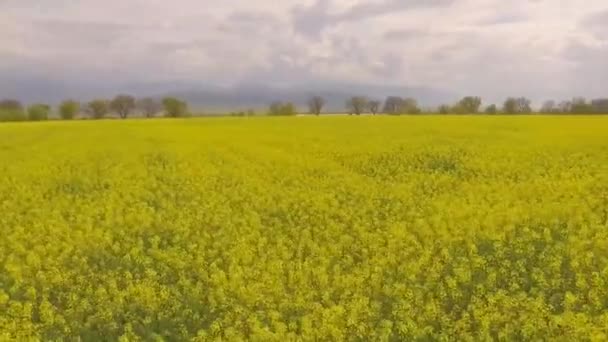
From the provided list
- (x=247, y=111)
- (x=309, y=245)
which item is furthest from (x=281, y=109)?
(x=309, y=245)

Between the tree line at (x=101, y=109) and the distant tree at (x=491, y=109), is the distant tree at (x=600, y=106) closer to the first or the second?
the distant tree at (x=491, y=109)

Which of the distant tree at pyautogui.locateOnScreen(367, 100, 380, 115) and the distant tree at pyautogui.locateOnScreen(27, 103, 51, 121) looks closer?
the distant tree at pyautogui.locateOnScreen(27, 103, 51, 121)

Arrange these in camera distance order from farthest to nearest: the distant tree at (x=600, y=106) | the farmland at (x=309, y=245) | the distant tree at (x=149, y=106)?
the distant tree at (x=149, y=106) → the distant tree at (x=600, y=106) → the farmland at (x=309, y=245)

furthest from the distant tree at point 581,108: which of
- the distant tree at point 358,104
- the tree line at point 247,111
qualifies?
the distant tree at point 358,104

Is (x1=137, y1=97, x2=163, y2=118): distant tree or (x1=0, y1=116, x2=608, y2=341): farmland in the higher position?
(x1=137, y1=97, x2=163, y2=118): distant tree

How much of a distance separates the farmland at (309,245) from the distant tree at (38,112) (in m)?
48.6

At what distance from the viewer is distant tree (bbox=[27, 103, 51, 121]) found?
70294 mm

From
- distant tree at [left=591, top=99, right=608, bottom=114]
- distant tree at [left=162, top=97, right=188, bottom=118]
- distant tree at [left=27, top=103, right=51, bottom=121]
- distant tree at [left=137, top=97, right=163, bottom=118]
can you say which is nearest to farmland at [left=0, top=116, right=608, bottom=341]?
distant tree at [left=591, top=99, right=608, bottom=114]

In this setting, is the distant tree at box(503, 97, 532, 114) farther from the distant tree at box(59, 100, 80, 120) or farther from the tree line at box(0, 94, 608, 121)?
the distant tree at box(59, 100, 80, 120)

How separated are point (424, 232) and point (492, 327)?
3960 millimetres

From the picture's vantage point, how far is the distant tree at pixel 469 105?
68213 millimetres

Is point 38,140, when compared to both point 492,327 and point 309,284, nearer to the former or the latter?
point 309,284

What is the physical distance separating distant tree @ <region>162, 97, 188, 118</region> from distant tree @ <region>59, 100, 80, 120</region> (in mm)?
9418

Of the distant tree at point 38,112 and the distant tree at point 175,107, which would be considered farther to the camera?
the distant tree at point 175,107
